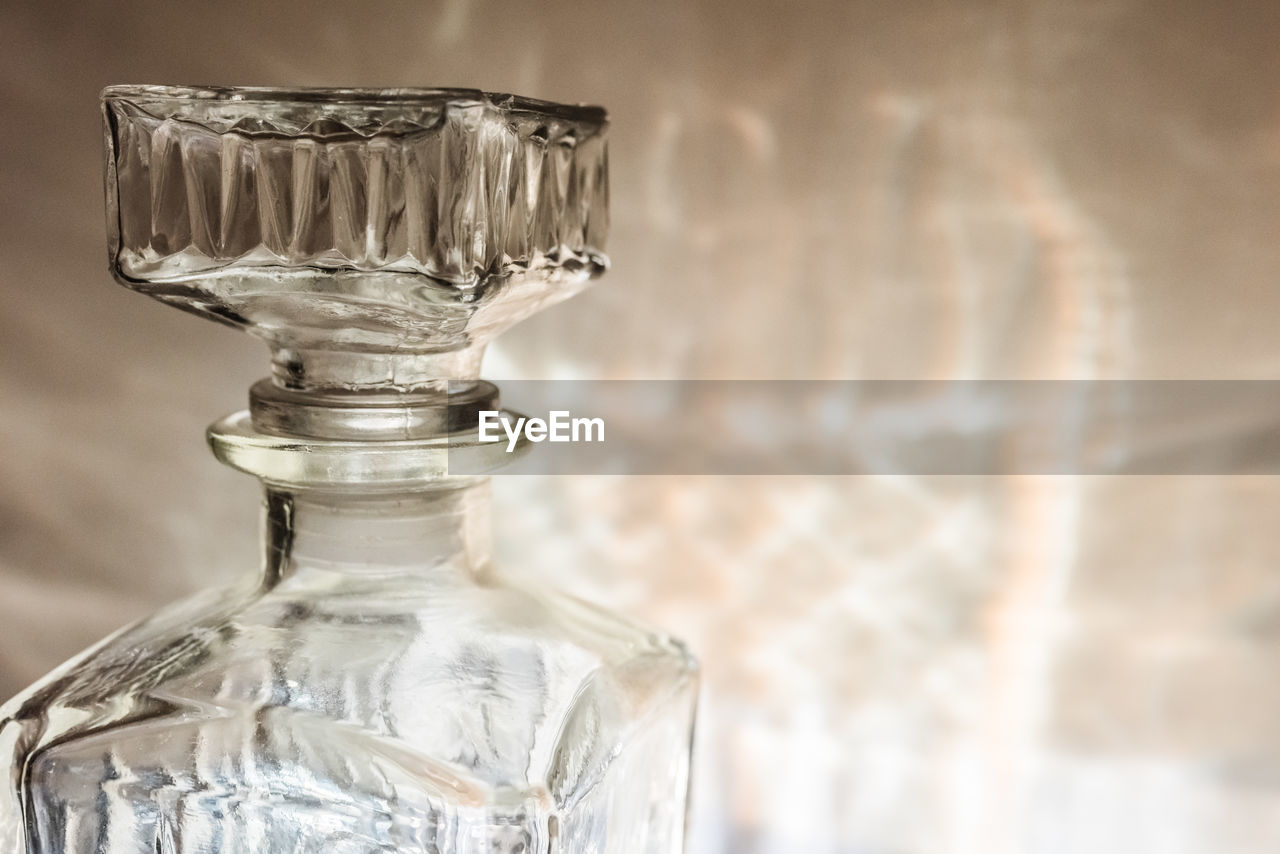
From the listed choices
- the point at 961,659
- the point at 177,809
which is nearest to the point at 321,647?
the point at 177,809

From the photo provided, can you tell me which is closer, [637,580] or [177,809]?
[177,809]

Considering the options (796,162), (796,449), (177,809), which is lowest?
(177,809)

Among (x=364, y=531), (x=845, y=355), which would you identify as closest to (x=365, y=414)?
(x=364, y=531)

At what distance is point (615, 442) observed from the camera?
520 millimetres

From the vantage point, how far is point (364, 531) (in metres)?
0.38

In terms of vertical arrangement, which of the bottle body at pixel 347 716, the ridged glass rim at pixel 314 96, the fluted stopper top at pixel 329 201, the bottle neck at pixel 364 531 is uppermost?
the ridged glass rim at pixel 314 96

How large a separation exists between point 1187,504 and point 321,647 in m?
0.37

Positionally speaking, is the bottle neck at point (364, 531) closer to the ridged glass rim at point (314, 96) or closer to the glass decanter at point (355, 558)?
the glass decanter at point (355, 558)

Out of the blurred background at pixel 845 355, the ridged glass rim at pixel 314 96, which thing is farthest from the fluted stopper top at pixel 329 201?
the blurred background at pixel 845 355

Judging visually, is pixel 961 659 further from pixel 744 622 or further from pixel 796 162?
pixel 796 162

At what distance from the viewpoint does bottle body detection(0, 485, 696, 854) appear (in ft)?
1.12

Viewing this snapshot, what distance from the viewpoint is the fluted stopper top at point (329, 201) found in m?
0.29

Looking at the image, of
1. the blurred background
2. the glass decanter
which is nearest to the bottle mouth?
the glass decanter

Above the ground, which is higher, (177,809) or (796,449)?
(796,449)
